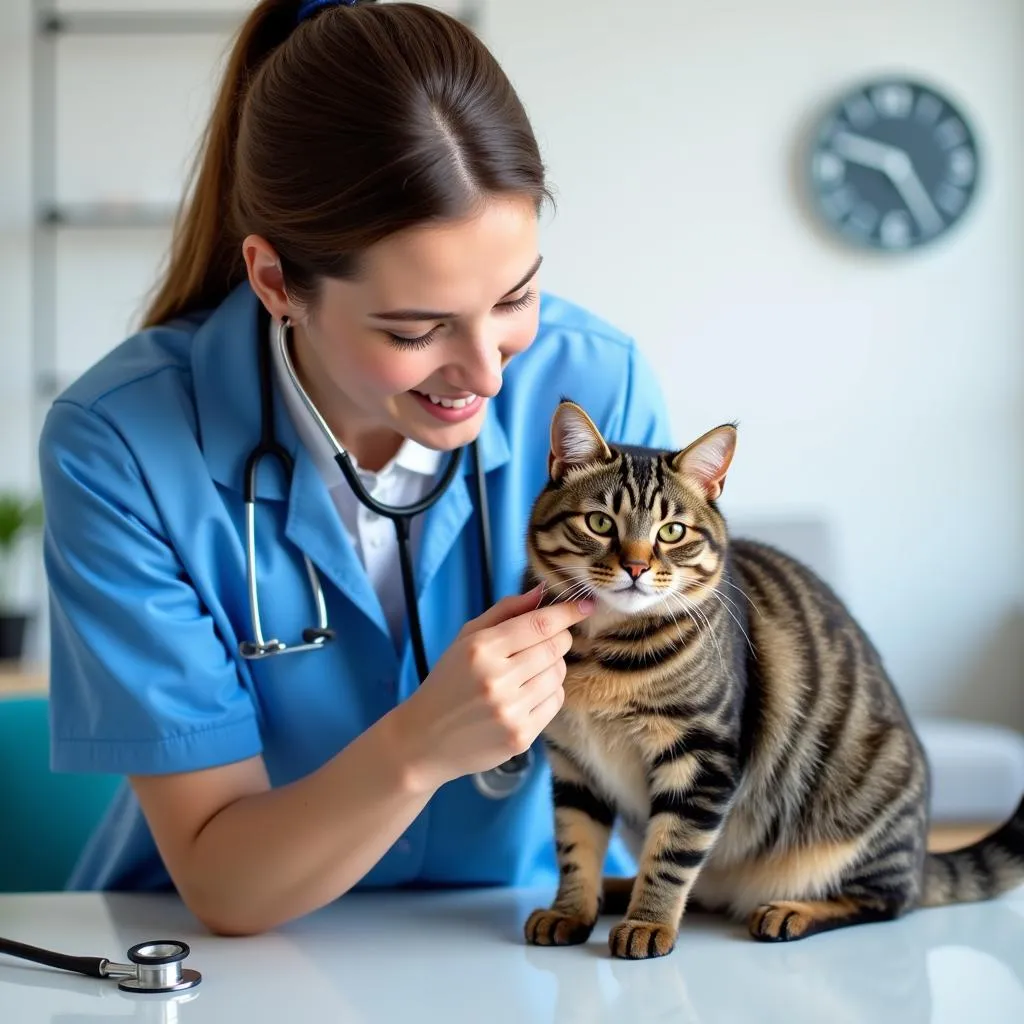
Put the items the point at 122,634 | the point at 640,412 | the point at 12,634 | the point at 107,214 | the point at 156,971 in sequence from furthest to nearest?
the point at 107,214, the point at 12,634, the point at 640,412, the point at 122,634, the point at 156,971

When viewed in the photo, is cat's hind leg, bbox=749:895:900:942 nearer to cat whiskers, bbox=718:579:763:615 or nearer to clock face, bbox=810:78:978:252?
cat whiskers, bbox=718:579:763:615

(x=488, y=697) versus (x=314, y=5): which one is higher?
(x=314, y=5)

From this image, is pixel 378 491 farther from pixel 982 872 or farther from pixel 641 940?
pixel 982 872

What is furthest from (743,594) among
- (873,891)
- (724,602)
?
(873,891)

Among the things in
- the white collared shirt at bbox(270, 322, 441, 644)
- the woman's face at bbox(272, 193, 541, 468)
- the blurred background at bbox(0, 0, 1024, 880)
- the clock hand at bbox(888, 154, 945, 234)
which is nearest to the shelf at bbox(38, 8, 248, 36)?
the blurred background at bbox(0, 0, 1024, 880)

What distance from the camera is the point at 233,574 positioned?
133 cm

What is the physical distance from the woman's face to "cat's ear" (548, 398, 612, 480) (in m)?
0.07

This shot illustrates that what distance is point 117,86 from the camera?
170 inches

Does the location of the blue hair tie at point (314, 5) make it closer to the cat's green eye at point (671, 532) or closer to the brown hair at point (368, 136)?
the brown hair at point (368, 136)

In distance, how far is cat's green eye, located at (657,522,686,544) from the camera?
116cm

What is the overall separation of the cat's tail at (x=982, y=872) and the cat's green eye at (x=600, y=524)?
460 millimetres

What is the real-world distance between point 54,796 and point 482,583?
2.35ft

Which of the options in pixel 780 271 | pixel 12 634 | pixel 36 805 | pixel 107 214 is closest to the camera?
pixel 36 805

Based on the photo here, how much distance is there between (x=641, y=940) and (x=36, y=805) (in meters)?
0.97
